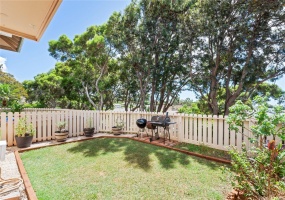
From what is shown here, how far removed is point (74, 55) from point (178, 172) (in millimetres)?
11026

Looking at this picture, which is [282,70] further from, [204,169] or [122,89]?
[122,89]

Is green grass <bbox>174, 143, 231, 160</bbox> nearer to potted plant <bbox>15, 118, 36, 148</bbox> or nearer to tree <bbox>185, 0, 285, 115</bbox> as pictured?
tree <bbox>185, 0, 285, 115</bbox>

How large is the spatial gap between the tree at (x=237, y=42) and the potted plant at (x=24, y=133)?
325 inches

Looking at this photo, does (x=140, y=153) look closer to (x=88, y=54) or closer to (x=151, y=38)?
(x=151, y=38)

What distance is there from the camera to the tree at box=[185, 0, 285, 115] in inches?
263

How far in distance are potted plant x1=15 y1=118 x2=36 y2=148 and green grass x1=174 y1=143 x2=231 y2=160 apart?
489 centimetres

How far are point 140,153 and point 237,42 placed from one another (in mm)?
6669

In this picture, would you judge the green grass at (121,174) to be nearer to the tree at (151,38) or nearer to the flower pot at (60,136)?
the flower pot at (60,136)

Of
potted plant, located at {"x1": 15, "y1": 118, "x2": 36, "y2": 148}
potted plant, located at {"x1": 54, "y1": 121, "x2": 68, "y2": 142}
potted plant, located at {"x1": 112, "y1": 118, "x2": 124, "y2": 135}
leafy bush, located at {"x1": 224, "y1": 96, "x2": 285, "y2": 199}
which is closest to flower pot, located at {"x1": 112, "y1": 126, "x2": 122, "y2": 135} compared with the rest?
potted plant, located at {"x1": 112, "y1": 118, "x2": 124, "y2": 135}

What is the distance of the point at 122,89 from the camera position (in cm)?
1432

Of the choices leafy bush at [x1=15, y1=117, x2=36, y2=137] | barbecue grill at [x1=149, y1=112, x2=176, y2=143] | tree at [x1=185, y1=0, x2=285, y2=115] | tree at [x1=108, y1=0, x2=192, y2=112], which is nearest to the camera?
leafy bush at [x1=15, y1=117, x2=36, y2=137]

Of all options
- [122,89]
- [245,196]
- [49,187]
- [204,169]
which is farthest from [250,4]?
[122,89]

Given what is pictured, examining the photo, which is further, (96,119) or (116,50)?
(116,50)

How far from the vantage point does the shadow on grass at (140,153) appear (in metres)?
3.80
